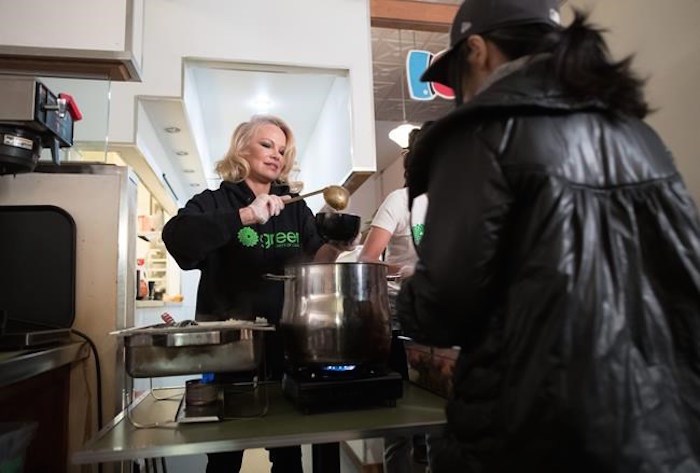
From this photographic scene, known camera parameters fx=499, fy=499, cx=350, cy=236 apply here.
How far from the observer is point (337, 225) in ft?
4.04

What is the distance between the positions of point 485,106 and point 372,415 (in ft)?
1.85

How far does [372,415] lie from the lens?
883 mm

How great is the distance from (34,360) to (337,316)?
59 centimetres

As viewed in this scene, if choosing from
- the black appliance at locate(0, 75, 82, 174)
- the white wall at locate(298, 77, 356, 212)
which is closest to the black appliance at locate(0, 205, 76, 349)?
the black appliance at locate(0, 75, 82, 174)

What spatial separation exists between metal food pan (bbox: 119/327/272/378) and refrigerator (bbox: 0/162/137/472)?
1.65 ft

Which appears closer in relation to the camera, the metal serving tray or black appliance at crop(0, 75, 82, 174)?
the metal serving tray

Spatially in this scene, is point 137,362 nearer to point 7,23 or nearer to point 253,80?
point 7,23

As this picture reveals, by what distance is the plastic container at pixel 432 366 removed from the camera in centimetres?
99

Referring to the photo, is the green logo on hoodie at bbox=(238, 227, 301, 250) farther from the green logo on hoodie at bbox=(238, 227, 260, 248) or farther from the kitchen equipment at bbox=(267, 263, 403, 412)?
the kitchen equipment at bbox=(267, 263, 403, 412)

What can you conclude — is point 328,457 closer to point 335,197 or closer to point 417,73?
point 335,197

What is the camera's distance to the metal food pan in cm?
86

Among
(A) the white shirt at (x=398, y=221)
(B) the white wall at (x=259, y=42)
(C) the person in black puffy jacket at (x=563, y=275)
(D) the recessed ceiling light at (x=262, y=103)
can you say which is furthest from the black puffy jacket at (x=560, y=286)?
(D) the recessed ceiling light at (x=262, y=103)

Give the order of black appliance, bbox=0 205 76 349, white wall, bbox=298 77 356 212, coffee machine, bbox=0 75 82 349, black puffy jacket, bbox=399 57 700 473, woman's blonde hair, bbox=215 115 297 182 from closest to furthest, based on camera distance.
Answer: black puffy jacket, bbox=399 57 700 473 → coffee machine, bbox=0 75 82 349 → black appliance, bbox=0 205 76 349 → woman's blonde hair, bbox=215 115 297 182 → white wall, bbox=298 77 356 212

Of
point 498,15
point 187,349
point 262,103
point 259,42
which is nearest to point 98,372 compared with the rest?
point 187,349
